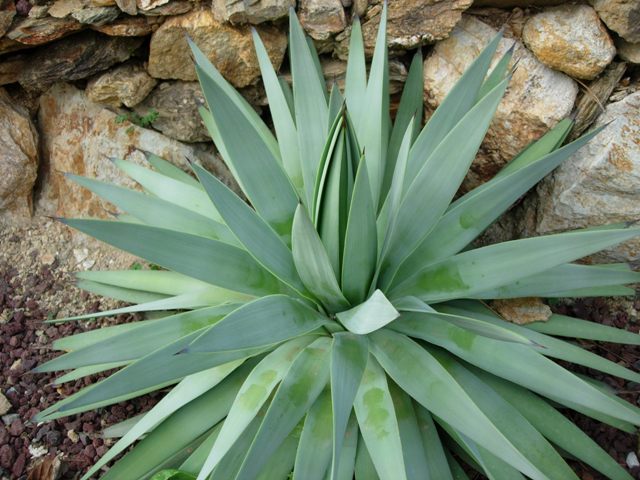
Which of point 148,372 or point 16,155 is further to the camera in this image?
point 16,155

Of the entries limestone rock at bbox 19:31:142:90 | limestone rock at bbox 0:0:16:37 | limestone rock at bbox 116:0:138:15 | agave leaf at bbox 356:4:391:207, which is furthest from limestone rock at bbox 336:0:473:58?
limestone rock at bbox 0:0:16:37

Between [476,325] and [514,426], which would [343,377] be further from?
[514,426]

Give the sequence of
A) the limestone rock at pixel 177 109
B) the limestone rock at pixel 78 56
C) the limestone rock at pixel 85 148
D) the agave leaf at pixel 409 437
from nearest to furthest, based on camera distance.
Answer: the agave leaf at pixel 409 437 < the limestone rock at pixel 78 56 < the limestone rock at pixel 177 109 < the limestone rock at pixel 85 148

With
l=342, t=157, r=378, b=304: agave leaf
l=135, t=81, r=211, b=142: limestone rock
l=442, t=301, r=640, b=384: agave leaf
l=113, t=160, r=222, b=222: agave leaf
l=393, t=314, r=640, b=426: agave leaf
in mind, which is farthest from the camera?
l=135, t=81, r=211, b=142: limestone rock

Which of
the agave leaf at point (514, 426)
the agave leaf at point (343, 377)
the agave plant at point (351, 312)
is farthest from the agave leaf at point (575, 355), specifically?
the agave leaf at point (343, 377)

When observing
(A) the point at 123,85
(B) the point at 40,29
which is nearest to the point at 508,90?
(A) the point at 123,85

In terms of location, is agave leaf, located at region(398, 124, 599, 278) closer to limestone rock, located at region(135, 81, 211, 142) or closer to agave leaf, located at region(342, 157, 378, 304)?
agave leaf, located at region(342, 157, 378, 304)

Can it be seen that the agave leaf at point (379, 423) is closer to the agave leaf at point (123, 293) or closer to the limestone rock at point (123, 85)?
the agave leaf at point (123, 293)
